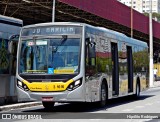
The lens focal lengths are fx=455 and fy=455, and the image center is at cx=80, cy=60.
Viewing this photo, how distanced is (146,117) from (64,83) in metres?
2.82

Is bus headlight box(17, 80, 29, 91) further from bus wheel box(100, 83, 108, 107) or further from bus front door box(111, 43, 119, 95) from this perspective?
bus front door box(111, 43, 119, 95)

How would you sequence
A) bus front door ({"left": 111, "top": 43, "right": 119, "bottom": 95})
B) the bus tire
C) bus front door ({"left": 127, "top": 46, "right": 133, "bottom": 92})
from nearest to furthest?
the bus tire, bus front door ({"left": 111, "top": 43, "right": 119, "bottom": 95}), bus front door ({"left": 127, "top": 46, "right": 133, "bottom": 92})

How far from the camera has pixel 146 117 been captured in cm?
1378

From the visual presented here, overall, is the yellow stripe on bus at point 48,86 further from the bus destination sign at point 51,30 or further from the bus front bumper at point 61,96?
the bus destination sign at point 51,30

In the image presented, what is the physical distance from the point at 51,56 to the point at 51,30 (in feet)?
3.28

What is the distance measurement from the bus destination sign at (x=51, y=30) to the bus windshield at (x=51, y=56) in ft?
0.87

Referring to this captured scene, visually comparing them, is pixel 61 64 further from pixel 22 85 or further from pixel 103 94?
pixel 103 94

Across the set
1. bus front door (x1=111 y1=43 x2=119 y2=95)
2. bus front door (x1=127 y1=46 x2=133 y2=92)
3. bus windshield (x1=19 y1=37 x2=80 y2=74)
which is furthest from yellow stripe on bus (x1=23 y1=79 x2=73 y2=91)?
bus front door (x1=127 y1=46 x2=133 y2=92)

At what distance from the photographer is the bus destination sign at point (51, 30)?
15.2 metres

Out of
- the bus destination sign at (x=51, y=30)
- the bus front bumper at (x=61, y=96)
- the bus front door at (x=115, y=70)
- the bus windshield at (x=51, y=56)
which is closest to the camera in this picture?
the bus front bumper at (x=61, y=96)

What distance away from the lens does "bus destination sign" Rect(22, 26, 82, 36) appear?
15.2 m

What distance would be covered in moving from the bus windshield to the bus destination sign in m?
0.27

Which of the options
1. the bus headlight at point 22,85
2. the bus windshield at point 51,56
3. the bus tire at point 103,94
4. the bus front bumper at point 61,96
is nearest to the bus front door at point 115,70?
the bus tire at point 103,94

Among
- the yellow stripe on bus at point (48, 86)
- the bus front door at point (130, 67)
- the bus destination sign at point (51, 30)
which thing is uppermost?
the bus destination sign at point (51, 30)
